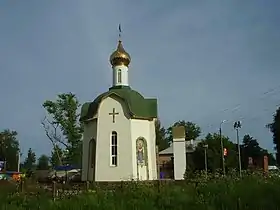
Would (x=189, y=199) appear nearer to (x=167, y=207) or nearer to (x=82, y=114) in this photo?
(x=167, y=207)

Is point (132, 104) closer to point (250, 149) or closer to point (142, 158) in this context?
point (142, 158)

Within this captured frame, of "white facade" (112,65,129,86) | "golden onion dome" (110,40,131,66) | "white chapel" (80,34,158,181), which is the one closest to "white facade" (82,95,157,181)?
"white chapel" (80,34,158,181)

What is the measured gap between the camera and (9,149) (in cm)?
9406

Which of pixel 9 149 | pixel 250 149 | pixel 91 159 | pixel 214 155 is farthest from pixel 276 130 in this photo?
pixel 9 149

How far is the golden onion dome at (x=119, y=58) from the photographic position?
33.3m

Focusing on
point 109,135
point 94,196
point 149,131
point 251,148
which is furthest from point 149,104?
point 251,148

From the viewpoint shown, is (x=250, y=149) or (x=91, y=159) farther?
(x=250, y=149)

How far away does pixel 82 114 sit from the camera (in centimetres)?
3238

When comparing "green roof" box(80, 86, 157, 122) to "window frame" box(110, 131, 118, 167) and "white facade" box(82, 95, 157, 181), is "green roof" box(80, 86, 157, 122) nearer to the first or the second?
"white facade" box(82, 95, 157, 181)

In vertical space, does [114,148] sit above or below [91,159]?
above

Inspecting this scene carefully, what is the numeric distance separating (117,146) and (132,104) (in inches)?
132

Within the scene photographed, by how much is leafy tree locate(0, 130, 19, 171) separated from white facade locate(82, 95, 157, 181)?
2537 inches

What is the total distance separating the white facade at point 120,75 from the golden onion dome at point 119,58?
1.15 feet

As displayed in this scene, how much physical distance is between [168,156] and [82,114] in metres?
32.7
